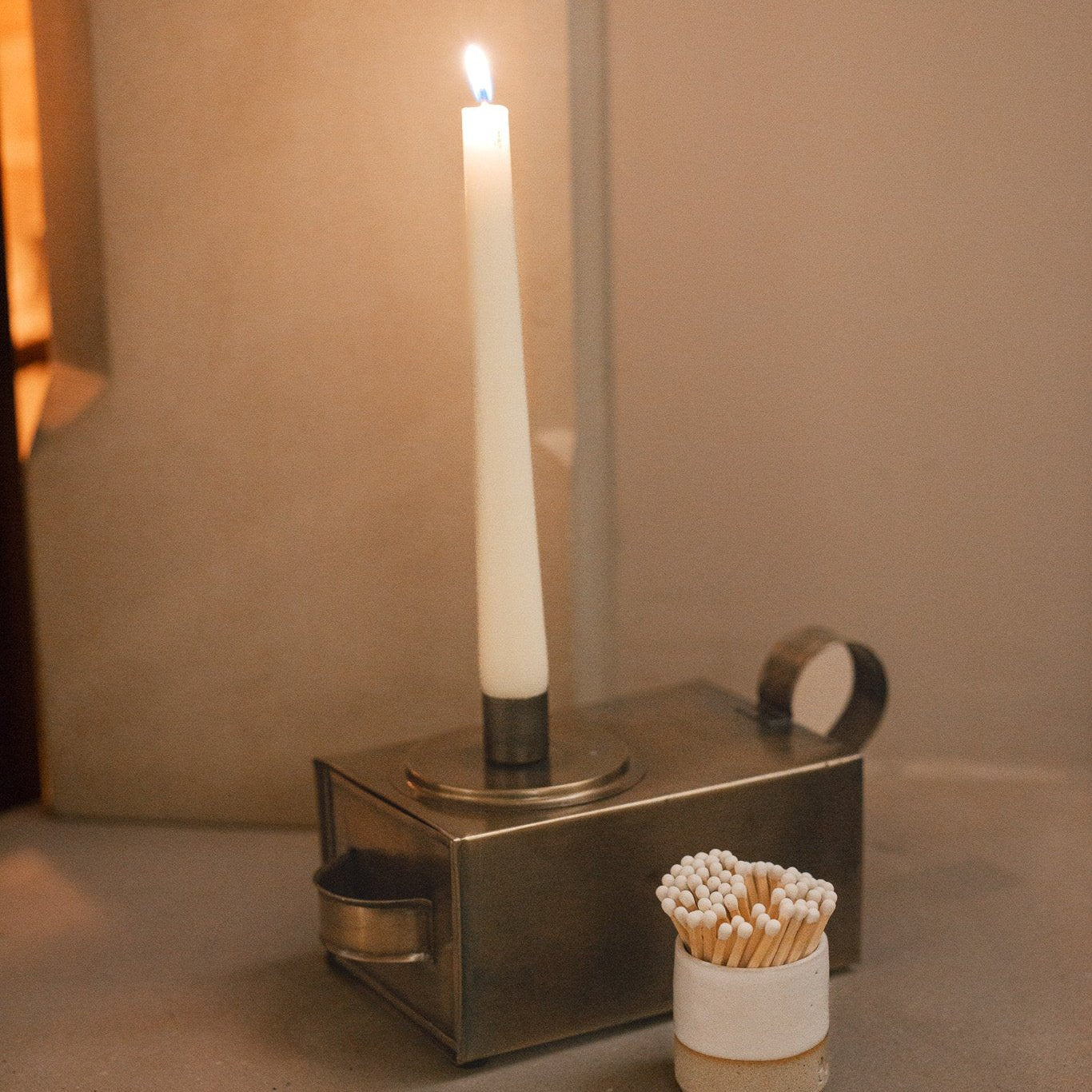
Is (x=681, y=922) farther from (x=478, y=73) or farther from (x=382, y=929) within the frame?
(x=478, y=73)

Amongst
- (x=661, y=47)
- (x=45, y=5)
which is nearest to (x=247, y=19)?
(x=45, y=5)

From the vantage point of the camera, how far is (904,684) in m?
0.81

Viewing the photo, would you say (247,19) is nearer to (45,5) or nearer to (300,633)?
(45,5)

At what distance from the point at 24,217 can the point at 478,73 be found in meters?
0.32

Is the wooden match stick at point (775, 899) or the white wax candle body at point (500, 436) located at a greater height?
the white wax candle body at point (500, 436)

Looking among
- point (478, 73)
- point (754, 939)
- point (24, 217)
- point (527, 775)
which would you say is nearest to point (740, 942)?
point (754, 939)

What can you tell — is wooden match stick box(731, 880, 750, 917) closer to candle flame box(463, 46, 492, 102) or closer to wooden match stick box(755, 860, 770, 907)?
wooden match stick box(755, 860, 770, 907)

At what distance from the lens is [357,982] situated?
0.60 m

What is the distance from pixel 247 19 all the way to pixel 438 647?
324 mm

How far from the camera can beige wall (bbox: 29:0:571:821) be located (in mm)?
698

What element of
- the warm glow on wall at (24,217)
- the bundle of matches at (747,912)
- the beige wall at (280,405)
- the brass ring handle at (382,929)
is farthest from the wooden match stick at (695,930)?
the warm glow on wall at (24,217)

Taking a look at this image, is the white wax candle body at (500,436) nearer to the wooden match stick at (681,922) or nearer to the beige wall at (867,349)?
the wooden match stick at (681,922)

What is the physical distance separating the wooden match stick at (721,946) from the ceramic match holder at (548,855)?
0.01 meters

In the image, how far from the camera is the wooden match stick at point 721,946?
488 mm
